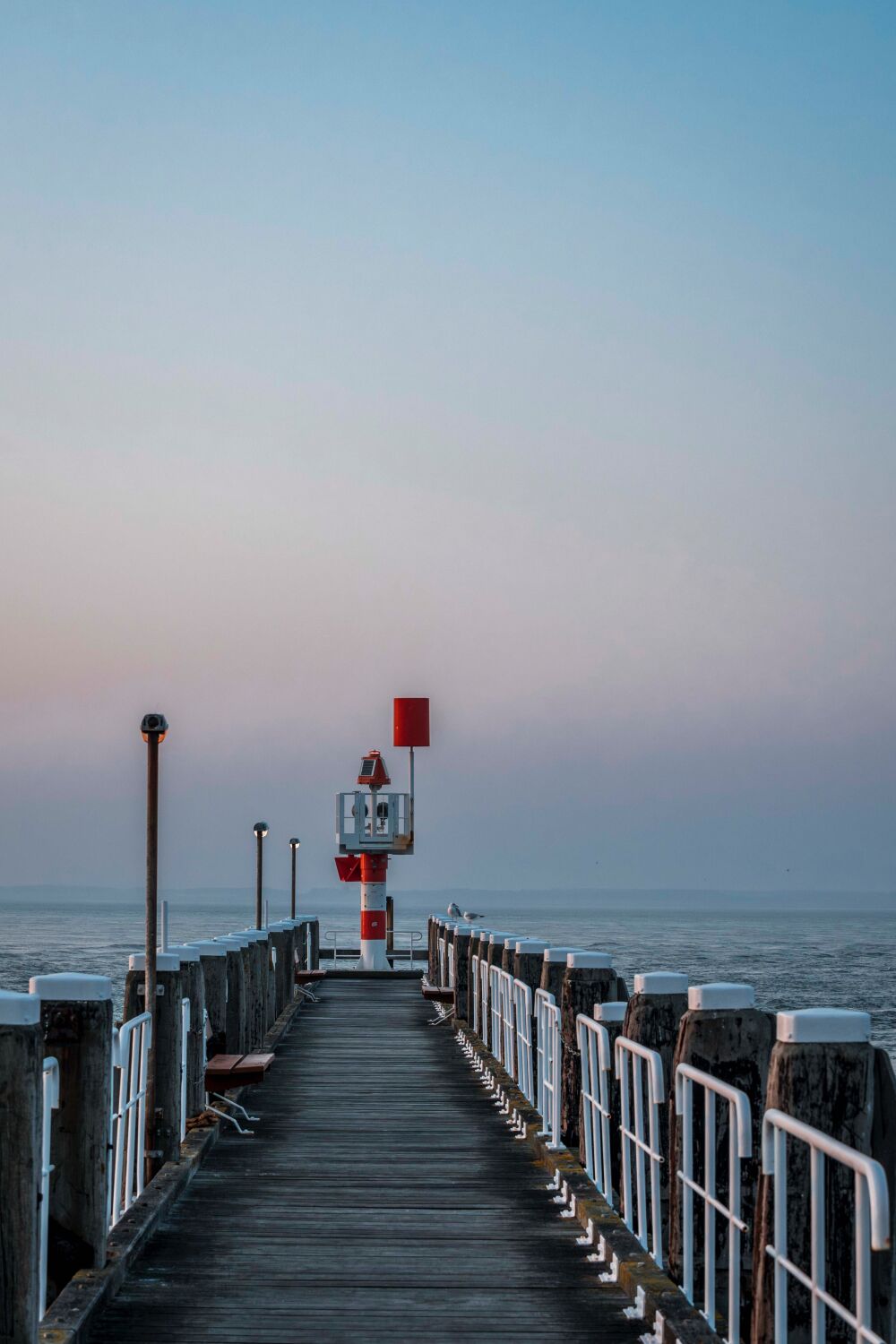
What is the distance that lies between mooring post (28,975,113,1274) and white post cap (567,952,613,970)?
363 cm

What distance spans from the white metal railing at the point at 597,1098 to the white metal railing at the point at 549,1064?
0.60 feet

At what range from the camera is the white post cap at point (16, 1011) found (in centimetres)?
489

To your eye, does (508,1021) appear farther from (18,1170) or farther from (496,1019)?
(18,1170)

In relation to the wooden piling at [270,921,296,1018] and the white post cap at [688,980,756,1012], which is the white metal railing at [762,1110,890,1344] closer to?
the white post cap at [688,980,756,1012]

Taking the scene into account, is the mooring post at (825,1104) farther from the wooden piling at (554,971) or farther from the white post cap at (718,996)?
the wooden piling at (554,971)

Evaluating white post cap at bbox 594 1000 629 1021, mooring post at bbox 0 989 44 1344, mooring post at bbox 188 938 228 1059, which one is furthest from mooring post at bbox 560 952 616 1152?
mooring post at bbox 0 989 44 1344

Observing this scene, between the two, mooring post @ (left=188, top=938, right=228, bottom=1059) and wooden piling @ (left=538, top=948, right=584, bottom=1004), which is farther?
mooring post @ (left=188, top=938, right=228, bottom=1059)

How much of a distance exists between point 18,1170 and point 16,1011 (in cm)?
54

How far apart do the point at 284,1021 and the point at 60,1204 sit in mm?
11438

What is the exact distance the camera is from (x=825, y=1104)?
4281 mm

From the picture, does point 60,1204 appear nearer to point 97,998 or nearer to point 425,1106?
point 97,998

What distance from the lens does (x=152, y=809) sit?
8109 millimetres

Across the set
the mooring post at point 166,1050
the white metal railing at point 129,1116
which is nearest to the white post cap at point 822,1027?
the white metal railing at point 129,1116

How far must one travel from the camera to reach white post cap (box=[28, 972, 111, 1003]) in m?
5.84
